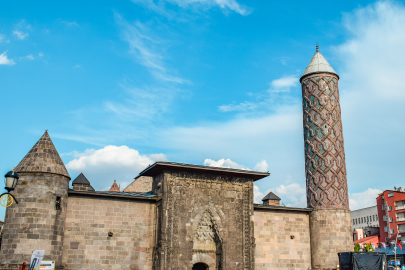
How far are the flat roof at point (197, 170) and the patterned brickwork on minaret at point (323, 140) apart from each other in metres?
3.85

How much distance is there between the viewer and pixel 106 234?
1658cm

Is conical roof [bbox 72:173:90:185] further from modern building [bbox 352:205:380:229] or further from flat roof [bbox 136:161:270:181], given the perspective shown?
modern building [bbox 352:205:380:229]

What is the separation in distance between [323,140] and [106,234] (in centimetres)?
1299

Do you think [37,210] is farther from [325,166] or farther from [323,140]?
[323,140]

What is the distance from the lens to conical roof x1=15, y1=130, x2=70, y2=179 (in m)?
A: 15.6

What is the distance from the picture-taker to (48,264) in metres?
14.5

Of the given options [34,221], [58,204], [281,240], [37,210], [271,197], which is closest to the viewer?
[34,221]

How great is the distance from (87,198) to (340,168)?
13.8 metres

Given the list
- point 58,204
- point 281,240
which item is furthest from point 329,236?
point 58,204

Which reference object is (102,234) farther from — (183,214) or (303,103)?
(303,103)

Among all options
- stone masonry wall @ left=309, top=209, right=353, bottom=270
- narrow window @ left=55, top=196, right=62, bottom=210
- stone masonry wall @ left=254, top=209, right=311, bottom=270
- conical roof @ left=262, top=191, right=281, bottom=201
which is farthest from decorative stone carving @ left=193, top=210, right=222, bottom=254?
conical roof @ left=262, top=191, right=281, bottom=201

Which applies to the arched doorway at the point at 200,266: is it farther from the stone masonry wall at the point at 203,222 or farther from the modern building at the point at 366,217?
the modern building at the point at 366,217

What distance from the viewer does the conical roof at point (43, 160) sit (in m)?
15.6

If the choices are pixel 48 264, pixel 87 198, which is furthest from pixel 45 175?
pixel 48 264
